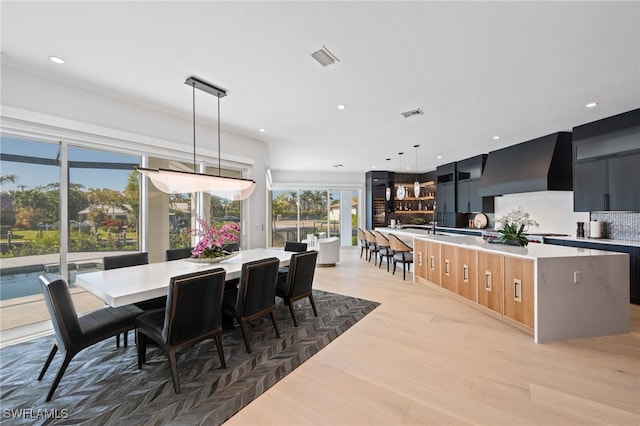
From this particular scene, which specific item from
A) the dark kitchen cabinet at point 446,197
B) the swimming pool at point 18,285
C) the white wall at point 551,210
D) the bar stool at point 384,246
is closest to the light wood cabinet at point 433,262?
the bar stool at point 384,246

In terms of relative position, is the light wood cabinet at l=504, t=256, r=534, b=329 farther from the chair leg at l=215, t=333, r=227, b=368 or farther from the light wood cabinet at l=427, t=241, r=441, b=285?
the chair leg at l=215, t=333, r=227, b=368

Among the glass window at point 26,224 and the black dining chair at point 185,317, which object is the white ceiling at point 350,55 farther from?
the black dining chair at point 185,317

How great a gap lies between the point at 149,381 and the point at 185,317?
651 mm

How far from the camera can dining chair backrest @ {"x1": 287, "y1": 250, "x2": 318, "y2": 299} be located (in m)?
3.13

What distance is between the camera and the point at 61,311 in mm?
1898

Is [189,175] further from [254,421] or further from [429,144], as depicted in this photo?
[429,144]

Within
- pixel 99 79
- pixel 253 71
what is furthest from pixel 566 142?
pixel 99 79

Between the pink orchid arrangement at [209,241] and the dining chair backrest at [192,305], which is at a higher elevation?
the pink orchid arrangement at [209,241]

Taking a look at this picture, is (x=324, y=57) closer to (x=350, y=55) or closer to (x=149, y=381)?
(x=350, y=55)

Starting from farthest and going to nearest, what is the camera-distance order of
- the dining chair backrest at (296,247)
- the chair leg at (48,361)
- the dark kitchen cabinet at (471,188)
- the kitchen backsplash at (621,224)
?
the dark kitchen cabinet at (471,188)
the dining chair backrest at (296,247)
the kitchen backsplash at (621,224)
the chair leg at (48,361)

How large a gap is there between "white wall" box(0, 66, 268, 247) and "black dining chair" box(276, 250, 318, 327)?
2.23 meters

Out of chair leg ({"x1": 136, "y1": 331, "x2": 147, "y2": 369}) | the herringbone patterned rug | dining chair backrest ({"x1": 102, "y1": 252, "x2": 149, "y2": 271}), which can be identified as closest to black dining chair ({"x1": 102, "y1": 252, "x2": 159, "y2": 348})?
dining chair backrest ({"x1": 102, "y1": 252, "x2": 149, "y2": 271})

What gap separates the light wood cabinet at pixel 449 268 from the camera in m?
4.04

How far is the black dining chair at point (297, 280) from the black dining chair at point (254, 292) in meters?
0.33
